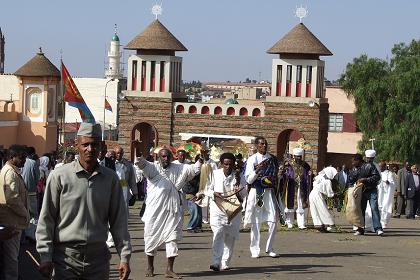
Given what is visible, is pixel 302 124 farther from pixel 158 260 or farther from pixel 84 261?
pixel 84 261

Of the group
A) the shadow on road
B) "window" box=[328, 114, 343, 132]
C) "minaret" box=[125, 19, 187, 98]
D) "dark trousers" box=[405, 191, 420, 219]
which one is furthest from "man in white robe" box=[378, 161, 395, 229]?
"window" box=[328, 114, 343, 132]

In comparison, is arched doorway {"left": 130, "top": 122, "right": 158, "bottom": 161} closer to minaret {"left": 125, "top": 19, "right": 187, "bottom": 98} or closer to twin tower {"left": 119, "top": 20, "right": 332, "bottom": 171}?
twin tower {"left": 119, "top": 20, "right": 332, "bottom": 171}

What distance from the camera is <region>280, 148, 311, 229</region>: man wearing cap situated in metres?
21.7

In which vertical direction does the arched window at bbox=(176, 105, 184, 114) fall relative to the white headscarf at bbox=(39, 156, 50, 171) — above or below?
above

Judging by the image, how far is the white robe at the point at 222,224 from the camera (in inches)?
577

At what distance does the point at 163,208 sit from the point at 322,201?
335 inches

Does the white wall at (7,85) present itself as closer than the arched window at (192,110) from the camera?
No

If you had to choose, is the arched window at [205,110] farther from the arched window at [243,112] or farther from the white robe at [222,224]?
the white robe at [222,224]

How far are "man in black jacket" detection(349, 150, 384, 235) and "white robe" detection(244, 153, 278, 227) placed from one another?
16.7 feet

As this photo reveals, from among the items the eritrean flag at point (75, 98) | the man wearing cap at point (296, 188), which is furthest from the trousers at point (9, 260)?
the eritrean flag at point (75, 98)

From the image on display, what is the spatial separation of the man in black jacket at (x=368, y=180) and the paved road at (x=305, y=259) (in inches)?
12.5

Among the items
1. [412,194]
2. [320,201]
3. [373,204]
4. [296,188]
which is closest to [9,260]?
[373,204]

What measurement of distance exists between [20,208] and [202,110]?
43.4m

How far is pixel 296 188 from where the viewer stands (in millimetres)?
22375
